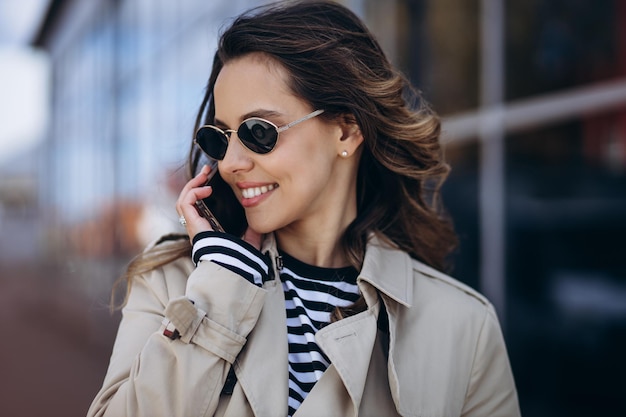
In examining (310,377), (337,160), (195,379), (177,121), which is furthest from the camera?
(177,121)

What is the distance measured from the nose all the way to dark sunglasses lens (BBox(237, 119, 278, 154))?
0.03 m

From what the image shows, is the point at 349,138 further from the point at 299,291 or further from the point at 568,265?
the point at 568,265

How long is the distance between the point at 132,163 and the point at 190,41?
8.52ft

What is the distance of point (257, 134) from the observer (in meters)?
2.04

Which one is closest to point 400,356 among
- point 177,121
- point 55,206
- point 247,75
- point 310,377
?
point 310,377

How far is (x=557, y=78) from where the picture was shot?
16.1 feet

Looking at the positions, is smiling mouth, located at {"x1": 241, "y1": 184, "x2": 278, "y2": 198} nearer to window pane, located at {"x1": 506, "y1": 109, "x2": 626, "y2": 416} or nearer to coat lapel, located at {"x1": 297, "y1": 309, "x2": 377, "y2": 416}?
coat lapel, located at {"x1": 297, "y1": 309, "x2": 377, "y2": 416}

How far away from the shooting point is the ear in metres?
2.29

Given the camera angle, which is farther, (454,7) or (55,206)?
(55,206)

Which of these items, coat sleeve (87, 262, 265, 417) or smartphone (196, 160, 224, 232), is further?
smartphone (196, 160, 224, 232)

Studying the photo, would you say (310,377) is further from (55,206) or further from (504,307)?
(55,206)

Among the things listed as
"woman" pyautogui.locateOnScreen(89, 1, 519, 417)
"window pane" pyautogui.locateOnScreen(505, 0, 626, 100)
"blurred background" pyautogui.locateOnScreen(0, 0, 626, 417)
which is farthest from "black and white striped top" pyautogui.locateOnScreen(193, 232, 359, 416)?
"window pane" pyautogui.locateOnScreen(505, 0, 626, 100)

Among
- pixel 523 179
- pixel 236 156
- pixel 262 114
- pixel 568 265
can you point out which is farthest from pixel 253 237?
pixel 523 179

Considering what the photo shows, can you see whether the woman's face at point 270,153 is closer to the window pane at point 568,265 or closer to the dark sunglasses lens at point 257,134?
the dark sunglasses lens at point 257,134
